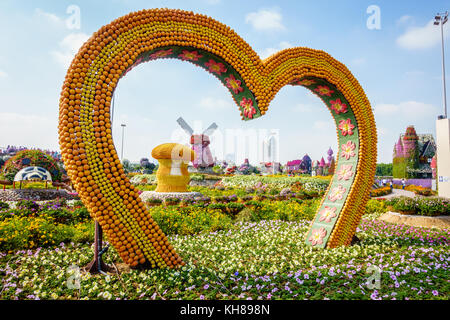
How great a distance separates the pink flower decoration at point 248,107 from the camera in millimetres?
5340

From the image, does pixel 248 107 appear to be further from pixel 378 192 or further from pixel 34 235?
pixel 378 192

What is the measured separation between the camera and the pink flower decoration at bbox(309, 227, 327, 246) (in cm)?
619

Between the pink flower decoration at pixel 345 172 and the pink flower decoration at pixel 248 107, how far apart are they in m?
2.79

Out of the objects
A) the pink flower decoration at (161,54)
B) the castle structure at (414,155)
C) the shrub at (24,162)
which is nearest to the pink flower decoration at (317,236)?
the pink flower decoration at (161,54)

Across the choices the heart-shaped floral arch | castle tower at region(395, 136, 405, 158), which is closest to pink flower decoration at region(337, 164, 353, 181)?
the heart-shaped floral arch

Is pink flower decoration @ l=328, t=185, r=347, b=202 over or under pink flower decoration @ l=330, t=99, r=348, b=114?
under

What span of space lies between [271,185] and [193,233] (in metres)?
15.3

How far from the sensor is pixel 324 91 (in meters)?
6.55

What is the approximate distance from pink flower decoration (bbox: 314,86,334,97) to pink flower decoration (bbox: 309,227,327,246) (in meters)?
3.00

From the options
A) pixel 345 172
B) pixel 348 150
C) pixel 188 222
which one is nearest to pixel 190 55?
pixel 348 150

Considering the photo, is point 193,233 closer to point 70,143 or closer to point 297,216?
point 297,216

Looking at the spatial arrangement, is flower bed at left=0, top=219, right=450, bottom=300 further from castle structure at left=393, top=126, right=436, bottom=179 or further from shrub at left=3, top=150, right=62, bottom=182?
castle structure at left=393, top=126, right=436, bottom=179
